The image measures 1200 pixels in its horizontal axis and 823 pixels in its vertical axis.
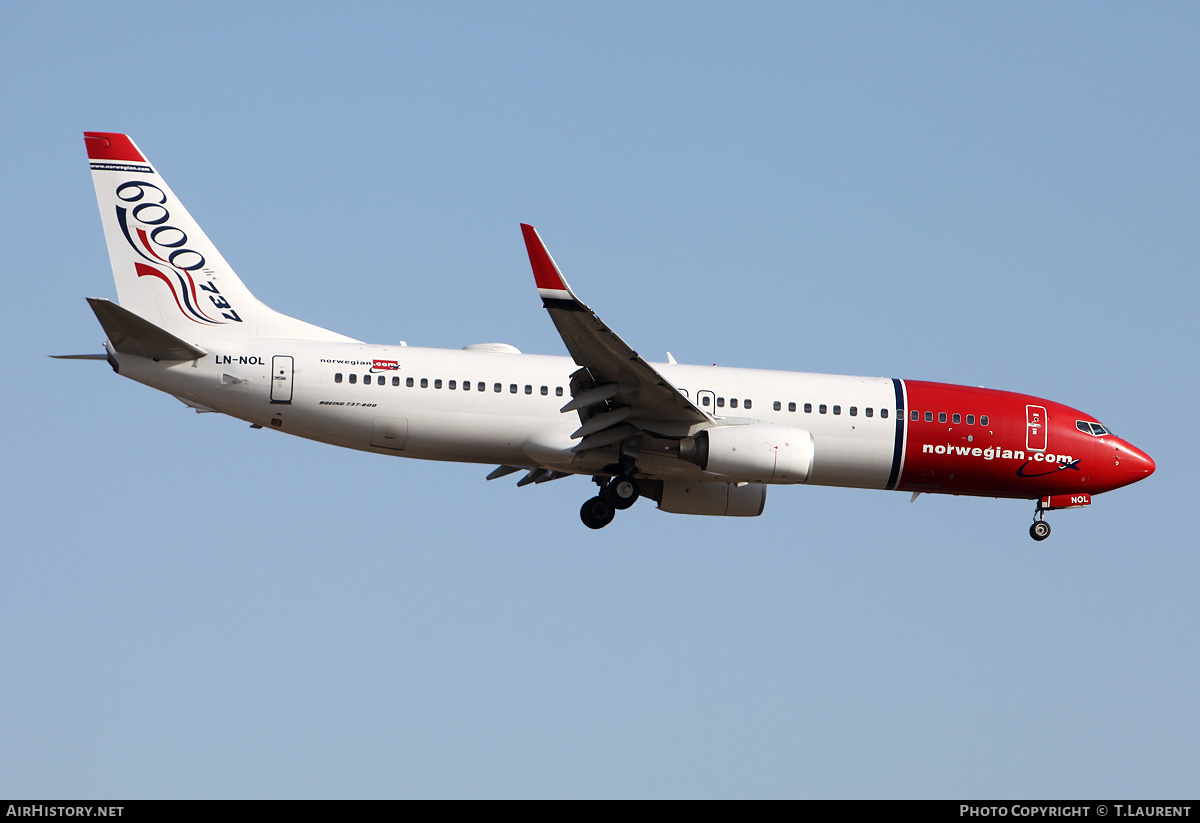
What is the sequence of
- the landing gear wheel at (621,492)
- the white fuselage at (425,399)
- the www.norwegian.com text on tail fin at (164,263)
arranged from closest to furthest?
the white fuselage at (425,399)
the www.norwegian.com text on tail fin at (164,263)
the landing gear wheel at (621,492)

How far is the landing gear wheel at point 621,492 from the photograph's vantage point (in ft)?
93.3

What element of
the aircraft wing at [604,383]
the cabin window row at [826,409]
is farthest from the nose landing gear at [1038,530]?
the aircraft wing at [604,383]

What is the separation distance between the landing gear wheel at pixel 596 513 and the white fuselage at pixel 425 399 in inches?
31.2

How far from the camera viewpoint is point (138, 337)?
26.7 m

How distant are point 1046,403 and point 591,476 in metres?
10.9

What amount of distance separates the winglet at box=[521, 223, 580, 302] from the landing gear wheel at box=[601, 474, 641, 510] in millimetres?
5556

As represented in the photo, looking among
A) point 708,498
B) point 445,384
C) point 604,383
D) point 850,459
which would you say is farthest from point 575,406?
point 850,459

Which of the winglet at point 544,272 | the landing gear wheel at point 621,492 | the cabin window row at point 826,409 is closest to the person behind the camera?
the winglet at point 544,272

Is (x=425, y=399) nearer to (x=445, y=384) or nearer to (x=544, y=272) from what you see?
(x=445, y=384)

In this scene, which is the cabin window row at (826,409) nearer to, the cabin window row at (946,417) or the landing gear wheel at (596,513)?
the cabin window row at (946,417)
